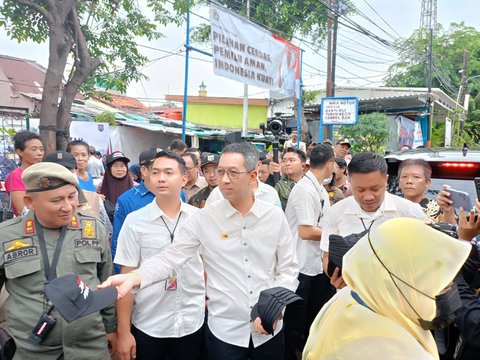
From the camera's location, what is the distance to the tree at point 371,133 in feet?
44.8

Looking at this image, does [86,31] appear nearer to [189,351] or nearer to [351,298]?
[189,351]

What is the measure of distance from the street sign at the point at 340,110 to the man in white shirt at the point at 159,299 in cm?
961

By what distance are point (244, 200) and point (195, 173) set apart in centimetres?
236

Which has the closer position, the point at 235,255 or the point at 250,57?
the point at 235,255

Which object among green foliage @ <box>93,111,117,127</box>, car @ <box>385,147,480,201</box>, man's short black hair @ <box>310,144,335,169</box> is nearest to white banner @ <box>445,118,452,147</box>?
green foliage @ <box>93,111,117,127</box>

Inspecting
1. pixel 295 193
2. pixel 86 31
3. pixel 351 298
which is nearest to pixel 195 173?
pixel 295 193

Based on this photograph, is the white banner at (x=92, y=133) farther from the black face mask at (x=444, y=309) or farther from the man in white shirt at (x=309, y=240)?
the black face mask at (x=444, y=309)

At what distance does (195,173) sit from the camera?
4.52m

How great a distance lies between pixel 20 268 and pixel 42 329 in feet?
1.08

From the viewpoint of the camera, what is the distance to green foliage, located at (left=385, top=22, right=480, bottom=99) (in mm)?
30047

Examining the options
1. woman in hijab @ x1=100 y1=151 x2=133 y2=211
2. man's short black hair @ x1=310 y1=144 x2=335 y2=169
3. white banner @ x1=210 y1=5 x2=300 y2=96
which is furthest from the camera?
white banner @ x1=210 y1=5 x2=300 y2=96

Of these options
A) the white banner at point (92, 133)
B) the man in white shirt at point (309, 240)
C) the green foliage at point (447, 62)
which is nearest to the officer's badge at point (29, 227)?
the man in white shirt at point (309, 240)

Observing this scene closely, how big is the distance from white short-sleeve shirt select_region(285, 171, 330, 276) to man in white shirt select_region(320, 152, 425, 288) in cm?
62

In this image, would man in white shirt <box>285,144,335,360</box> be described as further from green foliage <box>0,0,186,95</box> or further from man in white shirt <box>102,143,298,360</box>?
green foliage <box>0,0,186,95</box>
